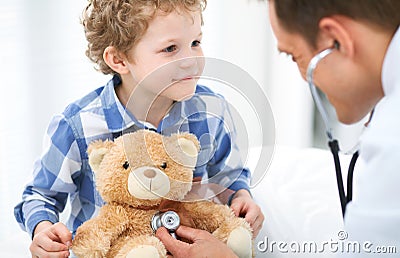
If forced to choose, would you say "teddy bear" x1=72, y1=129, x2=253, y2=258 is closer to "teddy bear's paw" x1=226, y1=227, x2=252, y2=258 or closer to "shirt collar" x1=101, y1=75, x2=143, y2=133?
"teddy bear's paw" x1=226, y1=227, x2=252, y2=258

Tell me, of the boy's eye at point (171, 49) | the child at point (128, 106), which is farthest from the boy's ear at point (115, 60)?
the boy's eye at point (171, 49)

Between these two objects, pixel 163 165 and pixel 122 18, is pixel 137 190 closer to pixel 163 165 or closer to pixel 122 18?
pixel 163 165

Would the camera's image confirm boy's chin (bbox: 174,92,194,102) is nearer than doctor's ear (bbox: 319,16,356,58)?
No

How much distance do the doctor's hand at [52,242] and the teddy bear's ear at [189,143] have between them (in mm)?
276

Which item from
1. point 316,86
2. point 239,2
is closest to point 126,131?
point 316,86

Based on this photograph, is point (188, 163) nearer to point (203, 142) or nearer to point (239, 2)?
point (203, 142)

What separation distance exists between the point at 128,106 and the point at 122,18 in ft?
0.64

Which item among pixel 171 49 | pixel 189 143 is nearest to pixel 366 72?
pixel 189 143

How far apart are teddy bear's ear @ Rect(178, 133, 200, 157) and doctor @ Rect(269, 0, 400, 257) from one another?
0.31 metres

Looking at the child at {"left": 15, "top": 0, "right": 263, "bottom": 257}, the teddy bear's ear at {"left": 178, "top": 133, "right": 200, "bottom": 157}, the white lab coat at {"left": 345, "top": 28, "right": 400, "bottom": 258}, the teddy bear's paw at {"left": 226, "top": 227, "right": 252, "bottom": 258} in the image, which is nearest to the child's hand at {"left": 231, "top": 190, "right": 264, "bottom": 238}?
the child at {"left": 15, "top": 0, "right": 263, "bottom": 257}

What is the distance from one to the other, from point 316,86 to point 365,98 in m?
0.08

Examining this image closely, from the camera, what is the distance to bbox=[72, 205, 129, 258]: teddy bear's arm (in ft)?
4.10

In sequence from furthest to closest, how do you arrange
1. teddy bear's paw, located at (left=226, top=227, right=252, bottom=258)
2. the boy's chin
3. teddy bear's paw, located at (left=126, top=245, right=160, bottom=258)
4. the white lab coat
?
1. the boy's chin
2. teddy bear's paw, located at (left=226, top=227, right=252, bottom=258)
3. teddy bear's paw, located at (left=126, top=245, right=160, bottom=258)
4. the white lab coat

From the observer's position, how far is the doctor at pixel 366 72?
0.98 metres
